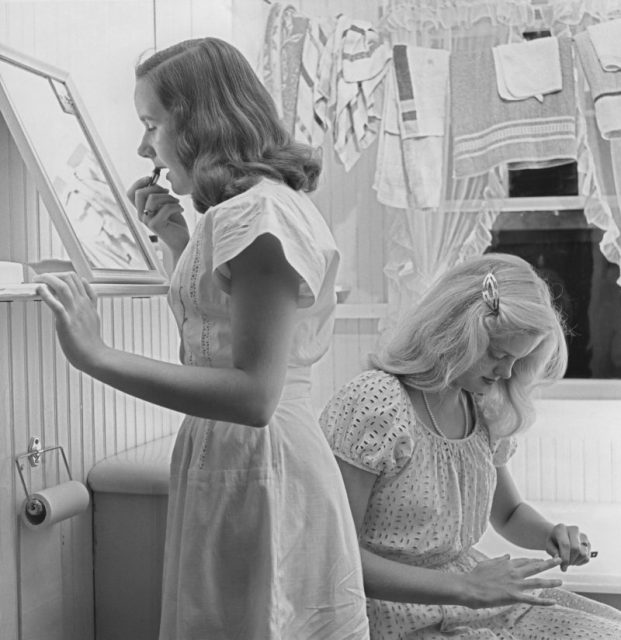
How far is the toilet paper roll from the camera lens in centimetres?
167

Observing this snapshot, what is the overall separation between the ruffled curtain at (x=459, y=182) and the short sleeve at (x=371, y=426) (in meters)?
1.32

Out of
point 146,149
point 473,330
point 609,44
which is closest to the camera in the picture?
point 146,149

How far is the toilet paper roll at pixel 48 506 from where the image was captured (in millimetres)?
1669

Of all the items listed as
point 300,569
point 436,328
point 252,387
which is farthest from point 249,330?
point 436,328

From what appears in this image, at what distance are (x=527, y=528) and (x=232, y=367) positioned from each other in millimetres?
973

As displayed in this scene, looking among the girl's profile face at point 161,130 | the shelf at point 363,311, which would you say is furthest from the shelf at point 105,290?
the shelf at point 363,311

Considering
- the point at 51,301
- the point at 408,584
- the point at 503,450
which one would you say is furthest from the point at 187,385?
the point at 503,450

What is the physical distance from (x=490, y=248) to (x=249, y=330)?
86.4 inches

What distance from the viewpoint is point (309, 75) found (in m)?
2.88

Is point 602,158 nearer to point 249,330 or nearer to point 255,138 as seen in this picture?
point 255,138

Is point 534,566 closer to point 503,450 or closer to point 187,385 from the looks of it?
point 503,450

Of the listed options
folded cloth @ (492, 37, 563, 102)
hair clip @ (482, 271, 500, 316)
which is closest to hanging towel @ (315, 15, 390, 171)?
folded cloth @ (492, 37, 563, 102)

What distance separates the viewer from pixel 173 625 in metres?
1.26

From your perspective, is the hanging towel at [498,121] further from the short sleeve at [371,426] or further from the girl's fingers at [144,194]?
the girl's fingers at [144,194]
